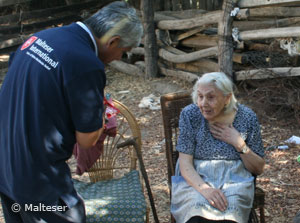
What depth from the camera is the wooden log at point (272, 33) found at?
4.70 meters

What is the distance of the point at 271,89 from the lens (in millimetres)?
5121

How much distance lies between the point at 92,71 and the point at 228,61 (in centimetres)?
407

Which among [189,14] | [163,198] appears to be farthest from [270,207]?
[189,14]

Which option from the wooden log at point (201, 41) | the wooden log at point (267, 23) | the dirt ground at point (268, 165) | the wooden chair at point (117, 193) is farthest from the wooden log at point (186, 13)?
the wooden chair at point (117, 193)

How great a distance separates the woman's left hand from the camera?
2.54 m

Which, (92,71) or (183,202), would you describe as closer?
(92,71)

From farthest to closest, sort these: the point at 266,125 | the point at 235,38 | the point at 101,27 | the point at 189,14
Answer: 1. the point at 189,14
2. the point at 235,38
3. the point at 266,125
4. the point at 101,27

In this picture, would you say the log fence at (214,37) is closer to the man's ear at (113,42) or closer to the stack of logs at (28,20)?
the stack of logs at (28,20)

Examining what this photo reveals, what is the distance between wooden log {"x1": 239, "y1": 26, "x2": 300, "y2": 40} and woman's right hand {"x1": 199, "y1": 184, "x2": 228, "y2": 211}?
2.88 metres

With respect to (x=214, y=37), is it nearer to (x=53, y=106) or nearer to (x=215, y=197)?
(x=215, y=197)

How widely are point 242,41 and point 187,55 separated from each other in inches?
58.6

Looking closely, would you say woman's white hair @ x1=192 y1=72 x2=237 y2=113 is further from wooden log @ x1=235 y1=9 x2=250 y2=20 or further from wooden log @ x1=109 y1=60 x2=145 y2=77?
wooden log @ x1=109 y1=60 x2=145 y2=77

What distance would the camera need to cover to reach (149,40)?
751cm

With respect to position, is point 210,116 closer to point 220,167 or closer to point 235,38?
point 220,167
